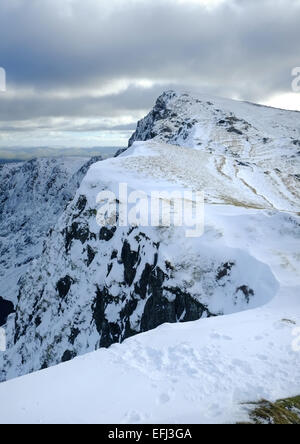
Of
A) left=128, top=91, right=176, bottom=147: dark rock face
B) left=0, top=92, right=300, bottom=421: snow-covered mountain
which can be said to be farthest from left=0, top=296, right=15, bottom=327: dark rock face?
left=128, top=91, right=176, bottom=147: dark rock face

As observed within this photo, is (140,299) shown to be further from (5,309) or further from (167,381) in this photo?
(5,309)

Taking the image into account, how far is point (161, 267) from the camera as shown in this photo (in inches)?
886

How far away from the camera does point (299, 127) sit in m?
114

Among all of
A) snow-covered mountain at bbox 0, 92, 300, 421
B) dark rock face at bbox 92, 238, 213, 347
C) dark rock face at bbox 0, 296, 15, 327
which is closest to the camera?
snow-covered mountain at bbox 0, 92, 300, 421

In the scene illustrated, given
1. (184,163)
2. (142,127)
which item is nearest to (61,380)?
(184,163)

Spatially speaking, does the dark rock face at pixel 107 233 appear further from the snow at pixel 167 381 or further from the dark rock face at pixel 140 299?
the snow at pixel 167 381

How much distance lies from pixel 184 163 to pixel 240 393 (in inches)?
1861

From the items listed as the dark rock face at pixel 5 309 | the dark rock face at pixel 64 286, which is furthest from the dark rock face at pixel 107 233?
the dark rock face at pixel 5 309

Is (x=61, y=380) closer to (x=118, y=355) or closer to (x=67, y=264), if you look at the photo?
(x=118, y=355)

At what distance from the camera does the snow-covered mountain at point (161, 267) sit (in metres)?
17.4

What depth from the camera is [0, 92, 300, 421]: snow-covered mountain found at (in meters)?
17.4

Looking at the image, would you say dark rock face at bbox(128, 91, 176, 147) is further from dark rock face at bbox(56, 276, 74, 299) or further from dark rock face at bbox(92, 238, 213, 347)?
dark rock face at bbox(92, 238, 213, 347)

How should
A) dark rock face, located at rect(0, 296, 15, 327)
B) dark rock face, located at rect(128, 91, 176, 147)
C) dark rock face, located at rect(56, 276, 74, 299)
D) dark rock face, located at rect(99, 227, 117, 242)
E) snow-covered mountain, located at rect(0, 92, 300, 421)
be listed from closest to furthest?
snow-covered mountain, located at rect(0, 92, 300, 421), dark rock face, located at rect(99, 227, 117, 242), dark rock face, located at rect(56, 276, 74, 299), dark rock face, located at rect(128, 91, 176, 147), dark rock face, located at rect(0, 296, 15, 327)

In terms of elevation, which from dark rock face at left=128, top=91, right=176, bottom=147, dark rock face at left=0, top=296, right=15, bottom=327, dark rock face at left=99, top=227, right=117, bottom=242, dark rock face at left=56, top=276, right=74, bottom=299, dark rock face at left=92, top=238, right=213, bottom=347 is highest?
dark rock face at left=128, top=91, right=176, bottom=147
